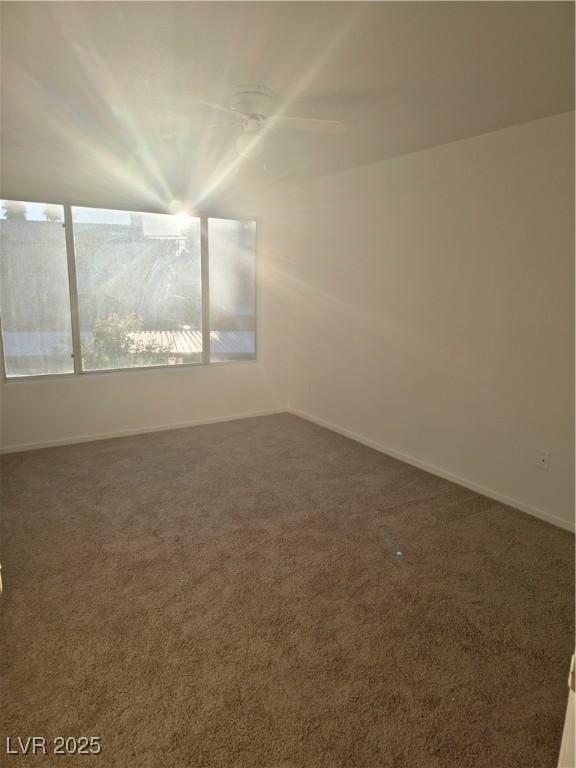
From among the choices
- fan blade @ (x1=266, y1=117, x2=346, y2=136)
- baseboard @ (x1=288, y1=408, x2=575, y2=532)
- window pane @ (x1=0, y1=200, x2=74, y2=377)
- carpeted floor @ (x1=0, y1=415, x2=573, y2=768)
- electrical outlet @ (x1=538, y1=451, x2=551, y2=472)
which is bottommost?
carpeted floor @ (x1=0, y1=415, x2=573, y2=768)

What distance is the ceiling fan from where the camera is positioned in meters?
2.49

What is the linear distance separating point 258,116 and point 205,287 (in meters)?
2.66

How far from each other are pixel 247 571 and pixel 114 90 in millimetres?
2583

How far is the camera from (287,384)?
5.76 meters

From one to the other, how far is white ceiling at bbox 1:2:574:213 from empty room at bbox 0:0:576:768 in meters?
0.02

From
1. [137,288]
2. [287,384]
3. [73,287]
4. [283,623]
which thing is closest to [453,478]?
[283,623]

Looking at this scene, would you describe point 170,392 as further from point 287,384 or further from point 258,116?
point 258,116

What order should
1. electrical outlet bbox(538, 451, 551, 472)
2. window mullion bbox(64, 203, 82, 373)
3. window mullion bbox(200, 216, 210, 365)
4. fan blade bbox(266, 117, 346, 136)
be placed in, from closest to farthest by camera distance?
fan blade bbox(266, 117, 346, 136), electrical outlet bbox(538, 451, 551, 472), window mullion bbox(64, 203, 82, 373), window mullion bbox(200, 216, 210, 365)

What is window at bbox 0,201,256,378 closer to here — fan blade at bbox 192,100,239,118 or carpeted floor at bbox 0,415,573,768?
carpeted floor at bbox 0,415,573,768

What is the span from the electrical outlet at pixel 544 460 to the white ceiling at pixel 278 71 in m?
2.01

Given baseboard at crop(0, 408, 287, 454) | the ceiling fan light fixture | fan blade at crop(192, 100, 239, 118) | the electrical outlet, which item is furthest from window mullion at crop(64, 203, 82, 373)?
the electrical outlet

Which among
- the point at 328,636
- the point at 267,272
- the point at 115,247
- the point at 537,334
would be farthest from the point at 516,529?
the point at 115,247

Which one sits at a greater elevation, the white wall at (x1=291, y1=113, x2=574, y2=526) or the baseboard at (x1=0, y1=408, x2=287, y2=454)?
the white wall at (x1=291, y1=113, x2=574, y2=526)

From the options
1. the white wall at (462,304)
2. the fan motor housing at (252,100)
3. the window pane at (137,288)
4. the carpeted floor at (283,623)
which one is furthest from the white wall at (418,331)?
the fan motor housing at (252,100)
